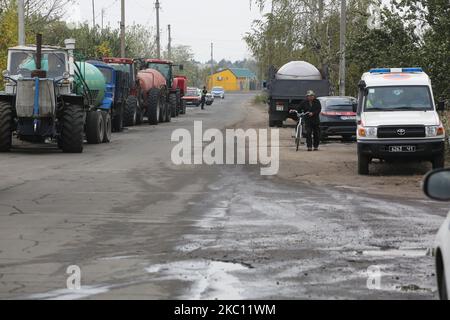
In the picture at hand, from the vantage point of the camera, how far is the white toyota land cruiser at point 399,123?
63.0ft

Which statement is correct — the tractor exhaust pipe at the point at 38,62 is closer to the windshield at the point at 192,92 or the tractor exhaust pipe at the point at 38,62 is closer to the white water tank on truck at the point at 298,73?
the white water tank on truck at the point at 298,73

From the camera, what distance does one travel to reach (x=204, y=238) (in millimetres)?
10875

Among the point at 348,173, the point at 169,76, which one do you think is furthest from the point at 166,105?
the point at 348,173

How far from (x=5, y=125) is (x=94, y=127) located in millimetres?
4640

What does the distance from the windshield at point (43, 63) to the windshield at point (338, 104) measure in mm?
9522

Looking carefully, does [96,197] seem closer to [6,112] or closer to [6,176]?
[6,176]

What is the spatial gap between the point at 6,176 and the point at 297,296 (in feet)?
38.8

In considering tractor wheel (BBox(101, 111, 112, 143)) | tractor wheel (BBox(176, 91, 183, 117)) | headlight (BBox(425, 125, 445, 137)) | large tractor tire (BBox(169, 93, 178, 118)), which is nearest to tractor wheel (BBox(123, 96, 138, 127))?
tractor wheel (BBox(101, 111, 112, 143))

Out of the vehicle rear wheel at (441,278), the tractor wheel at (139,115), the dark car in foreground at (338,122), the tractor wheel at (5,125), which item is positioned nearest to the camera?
the vehicle rear wheel at (441,278)

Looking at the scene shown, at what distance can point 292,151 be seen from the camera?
→ 26.3m

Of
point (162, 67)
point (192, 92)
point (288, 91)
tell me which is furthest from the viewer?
point (192, 92)

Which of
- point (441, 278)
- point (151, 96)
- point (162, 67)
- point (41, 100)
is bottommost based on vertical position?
point (441, 278)

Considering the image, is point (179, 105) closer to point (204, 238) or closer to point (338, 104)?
point (338, 104)

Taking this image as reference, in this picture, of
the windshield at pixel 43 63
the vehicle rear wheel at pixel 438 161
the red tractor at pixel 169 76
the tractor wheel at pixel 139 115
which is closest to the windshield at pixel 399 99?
the vehicle rear wheel at pixel 438 161
